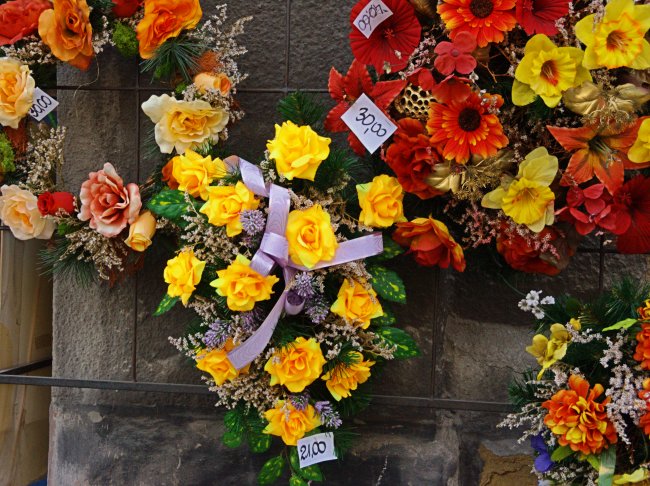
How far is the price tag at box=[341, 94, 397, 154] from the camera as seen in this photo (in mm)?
1355

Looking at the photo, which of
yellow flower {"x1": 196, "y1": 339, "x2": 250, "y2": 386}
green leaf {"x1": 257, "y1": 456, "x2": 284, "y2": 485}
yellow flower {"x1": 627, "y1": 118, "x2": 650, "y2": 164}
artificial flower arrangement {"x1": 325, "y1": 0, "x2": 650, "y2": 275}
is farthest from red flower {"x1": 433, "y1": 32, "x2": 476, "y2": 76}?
green leaf {"x1": 257, "y1": 456, "x2": 284, "y2": 485}

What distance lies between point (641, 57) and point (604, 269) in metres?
0.55

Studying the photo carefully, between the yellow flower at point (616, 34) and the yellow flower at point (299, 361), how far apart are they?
2.53ft

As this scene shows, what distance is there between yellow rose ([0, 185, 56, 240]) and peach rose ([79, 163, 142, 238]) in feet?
0.45

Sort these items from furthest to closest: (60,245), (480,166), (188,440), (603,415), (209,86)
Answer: (188,440)
(60,245)
(209,86)
(480,166)
(603,415)

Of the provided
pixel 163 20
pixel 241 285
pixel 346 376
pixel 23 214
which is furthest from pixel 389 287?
pixel 23 214

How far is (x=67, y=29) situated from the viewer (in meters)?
1.52

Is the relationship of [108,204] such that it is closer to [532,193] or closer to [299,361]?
[299,361]

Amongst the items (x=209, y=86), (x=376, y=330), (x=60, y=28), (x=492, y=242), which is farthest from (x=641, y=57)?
(x=60, y=28)

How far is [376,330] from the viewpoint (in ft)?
4.71

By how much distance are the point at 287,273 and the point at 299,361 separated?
18cm

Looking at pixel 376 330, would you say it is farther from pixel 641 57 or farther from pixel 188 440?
pixel 641 57

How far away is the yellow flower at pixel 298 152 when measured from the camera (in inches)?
51.5

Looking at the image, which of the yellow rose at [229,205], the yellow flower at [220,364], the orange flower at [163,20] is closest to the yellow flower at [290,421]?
the yellow flower at [220,364]
